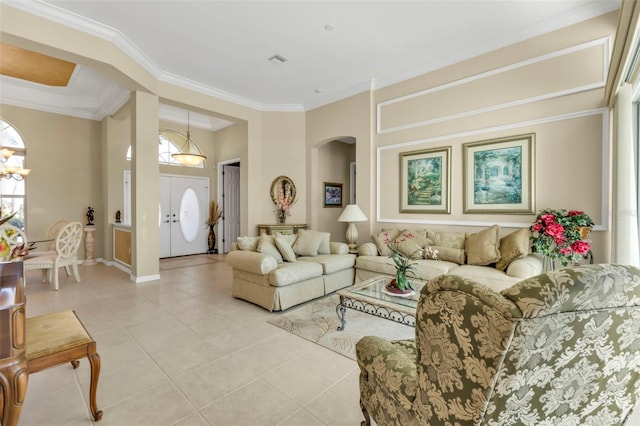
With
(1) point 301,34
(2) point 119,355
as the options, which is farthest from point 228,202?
(2) point 119,355

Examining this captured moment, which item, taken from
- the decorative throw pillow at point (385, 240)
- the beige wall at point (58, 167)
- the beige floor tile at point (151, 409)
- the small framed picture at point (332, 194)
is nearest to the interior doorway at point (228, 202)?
the beige wall at point (58, 167)

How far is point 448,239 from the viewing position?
402 centimetres

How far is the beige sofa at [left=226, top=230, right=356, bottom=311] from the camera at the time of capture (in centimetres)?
338

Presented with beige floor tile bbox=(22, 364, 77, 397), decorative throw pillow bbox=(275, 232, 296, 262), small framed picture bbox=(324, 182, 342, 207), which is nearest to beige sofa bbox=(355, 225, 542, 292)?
decorative throw pillow bbox=(275, 232, 296, 262)

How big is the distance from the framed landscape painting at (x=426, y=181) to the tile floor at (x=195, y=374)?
293 cm

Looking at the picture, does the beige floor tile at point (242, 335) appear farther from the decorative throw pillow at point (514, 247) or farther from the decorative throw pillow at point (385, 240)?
the decorative throw pillow at point (514, 247)

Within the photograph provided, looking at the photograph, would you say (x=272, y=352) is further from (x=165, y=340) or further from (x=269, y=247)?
(x=269, y=247)

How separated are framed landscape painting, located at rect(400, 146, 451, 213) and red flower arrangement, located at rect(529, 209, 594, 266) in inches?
51.3

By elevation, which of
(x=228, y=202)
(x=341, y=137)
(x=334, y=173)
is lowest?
(x=228, y=202)

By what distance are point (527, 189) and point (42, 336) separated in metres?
4.83

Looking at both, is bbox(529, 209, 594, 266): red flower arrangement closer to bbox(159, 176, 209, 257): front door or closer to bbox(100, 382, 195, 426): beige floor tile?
bbox(100, 382, 195, 426): beige floor tile

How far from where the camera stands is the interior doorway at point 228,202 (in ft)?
26.0

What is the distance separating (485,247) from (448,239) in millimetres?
570

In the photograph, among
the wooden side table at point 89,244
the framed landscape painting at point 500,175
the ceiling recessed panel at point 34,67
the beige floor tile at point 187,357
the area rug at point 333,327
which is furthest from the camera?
the wooden side table at point 89,244
